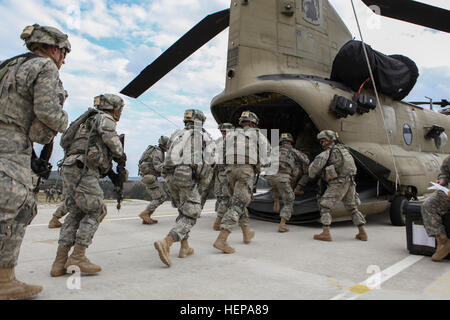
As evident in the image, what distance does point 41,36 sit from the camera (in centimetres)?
252

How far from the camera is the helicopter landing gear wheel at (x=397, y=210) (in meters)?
6.48

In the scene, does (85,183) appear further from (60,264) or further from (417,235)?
(417,235)

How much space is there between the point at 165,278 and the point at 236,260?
3.19 ft

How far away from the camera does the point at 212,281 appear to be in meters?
2.90

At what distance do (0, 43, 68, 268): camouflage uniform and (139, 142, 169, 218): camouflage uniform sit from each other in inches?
156

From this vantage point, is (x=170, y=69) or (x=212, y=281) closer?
(x=212, y=281)

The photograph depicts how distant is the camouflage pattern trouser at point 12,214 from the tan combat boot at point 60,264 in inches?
27.8

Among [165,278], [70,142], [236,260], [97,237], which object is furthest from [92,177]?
[97,237]

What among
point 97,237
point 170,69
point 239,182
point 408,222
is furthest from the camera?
point 170,69

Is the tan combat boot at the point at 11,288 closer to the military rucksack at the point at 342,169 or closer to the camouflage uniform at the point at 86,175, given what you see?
the camouflage uniform at the point at 86,175

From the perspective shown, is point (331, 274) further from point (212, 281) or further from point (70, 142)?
point (70, 142)

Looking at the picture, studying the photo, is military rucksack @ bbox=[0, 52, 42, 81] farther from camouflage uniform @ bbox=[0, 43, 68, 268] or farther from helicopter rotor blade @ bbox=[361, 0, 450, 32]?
helicopter rotor blade @ bbox=[361, 0, 450, 32]

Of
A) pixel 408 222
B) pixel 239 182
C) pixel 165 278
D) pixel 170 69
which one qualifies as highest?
pixel 170 69

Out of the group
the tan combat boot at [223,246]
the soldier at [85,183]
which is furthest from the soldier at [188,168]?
the soldier at [85,183]
